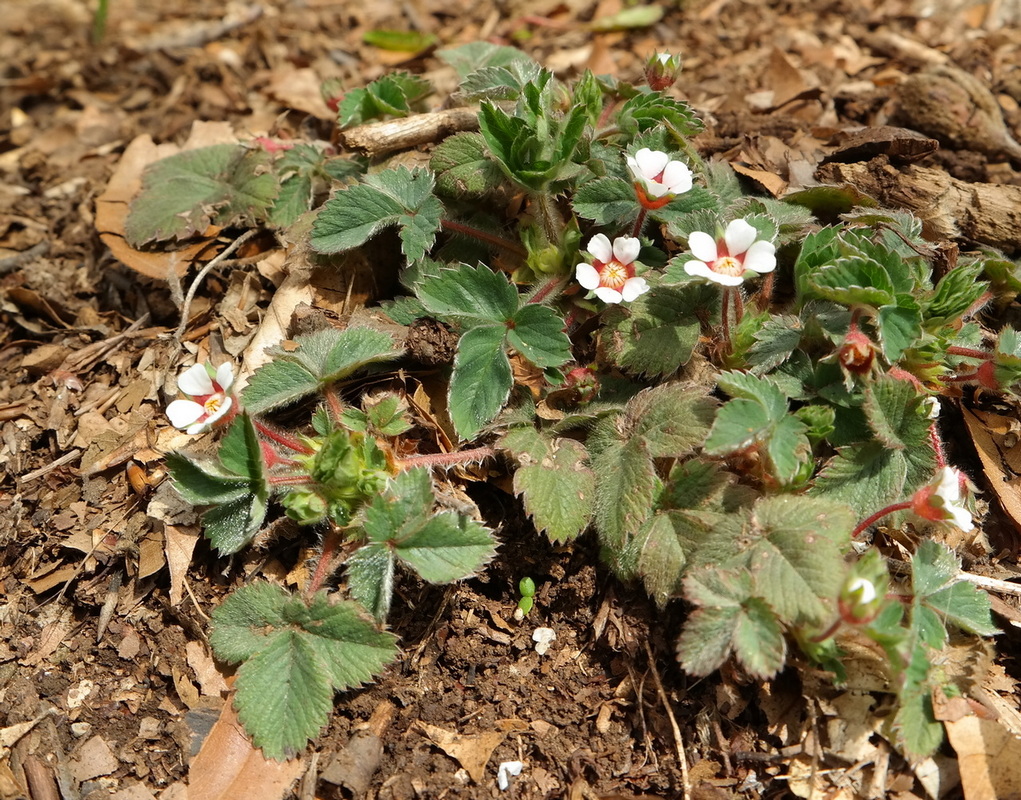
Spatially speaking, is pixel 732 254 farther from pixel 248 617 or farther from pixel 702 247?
pixel 248 617

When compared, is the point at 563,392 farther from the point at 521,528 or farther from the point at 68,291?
the point at 68,291

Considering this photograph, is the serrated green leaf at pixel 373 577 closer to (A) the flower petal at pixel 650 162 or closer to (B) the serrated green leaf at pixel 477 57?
(A) the flower petal at pixel 650 162

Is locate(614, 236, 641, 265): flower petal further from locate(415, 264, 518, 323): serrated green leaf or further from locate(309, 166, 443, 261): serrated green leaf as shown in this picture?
locate(309, 166, 443, 261): serrated green leaf

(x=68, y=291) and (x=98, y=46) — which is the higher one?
(x=98, y=46)

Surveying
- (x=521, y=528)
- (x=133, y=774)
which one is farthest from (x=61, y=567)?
(x=521, y=528)

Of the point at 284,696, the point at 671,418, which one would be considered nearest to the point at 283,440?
the point at 284,696

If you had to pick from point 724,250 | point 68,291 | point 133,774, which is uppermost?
point 724,250
